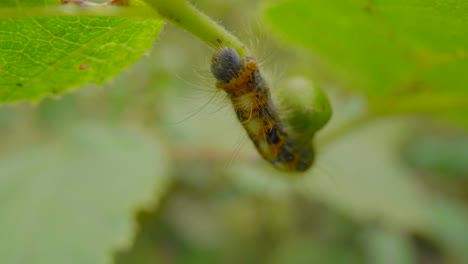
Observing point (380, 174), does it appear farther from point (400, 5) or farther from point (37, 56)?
point (37, 56)

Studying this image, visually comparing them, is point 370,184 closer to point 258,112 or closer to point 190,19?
point 258,112

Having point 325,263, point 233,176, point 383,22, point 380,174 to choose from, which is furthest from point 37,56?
point 325,263

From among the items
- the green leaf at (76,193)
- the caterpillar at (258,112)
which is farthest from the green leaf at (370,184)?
the caterpillar at (258,112)

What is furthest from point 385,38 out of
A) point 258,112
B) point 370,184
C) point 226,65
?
point 370,184

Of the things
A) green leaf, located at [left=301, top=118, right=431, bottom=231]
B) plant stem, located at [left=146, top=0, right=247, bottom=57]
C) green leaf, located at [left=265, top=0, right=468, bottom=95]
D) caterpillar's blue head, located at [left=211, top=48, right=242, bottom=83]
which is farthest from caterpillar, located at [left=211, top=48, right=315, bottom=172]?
green leaf, located at [left=301, top=118, right=431, bottom=231]

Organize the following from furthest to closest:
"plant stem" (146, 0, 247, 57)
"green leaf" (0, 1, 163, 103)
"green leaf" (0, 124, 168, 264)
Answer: "green leaf" (0, 124, 168, 264), "green leaf" (0, 1, 163, 103), "plant stem" (146, 0, 247, 57)

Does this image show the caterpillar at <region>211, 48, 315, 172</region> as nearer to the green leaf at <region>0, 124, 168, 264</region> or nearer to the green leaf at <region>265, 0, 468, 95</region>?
the green leaf at <region>265, 0, 468, 95</region>
